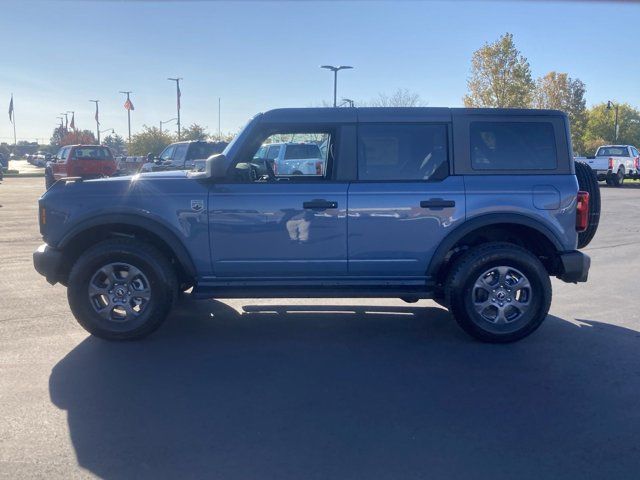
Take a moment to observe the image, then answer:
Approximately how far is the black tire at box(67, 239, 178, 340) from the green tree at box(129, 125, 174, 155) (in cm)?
4793

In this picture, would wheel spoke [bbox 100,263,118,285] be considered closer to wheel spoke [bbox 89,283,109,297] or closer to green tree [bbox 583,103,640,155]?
wheel spoke [bbox 89,283,109,297]

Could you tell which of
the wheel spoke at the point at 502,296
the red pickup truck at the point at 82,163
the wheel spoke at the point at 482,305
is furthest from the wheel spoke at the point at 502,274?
the red pickup truck at the point at 82,163

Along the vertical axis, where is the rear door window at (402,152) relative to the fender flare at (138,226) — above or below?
above

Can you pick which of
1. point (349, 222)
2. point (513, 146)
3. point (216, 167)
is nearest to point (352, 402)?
point (349, 222)

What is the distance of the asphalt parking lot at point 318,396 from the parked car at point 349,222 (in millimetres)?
469

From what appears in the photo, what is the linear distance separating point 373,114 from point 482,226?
1.41 metres

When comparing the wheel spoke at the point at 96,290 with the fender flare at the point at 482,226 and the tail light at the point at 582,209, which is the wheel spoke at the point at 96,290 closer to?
the fender flare at the point at 482,226

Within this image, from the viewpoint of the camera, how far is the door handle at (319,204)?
5680mm

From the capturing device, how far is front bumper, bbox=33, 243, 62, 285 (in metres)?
5.77

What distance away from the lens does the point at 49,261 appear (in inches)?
227

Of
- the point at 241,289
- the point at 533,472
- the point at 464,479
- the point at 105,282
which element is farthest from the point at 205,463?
the point at 105,282

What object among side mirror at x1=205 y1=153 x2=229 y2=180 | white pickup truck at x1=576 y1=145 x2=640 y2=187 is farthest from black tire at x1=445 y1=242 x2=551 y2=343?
white pickup truck at x1=576 y1=145 x2=640 y2=187

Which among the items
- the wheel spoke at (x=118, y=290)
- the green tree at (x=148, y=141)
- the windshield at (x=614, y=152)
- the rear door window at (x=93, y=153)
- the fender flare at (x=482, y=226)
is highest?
the green tree at (x=148, y=141)

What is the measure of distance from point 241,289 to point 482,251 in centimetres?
218
